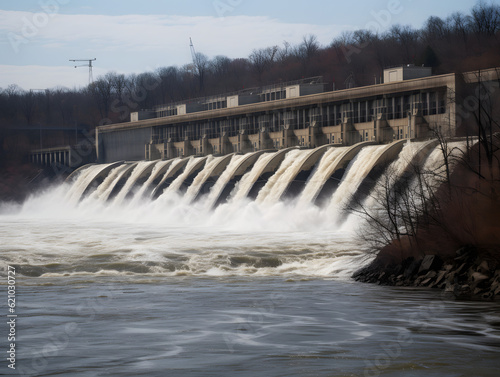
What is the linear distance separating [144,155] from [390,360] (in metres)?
67.0

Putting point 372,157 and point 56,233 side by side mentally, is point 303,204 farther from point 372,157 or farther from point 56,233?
point 56,233

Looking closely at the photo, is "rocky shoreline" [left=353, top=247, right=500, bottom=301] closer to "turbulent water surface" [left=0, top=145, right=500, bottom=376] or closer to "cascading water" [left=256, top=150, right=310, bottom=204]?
"turbulent water surface" [left=0, top=145, right=500, bottom=376]

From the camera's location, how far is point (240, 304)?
22.1m

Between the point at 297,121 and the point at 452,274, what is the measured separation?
3664 cm

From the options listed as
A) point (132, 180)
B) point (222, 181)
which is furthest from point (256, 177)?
point (132, 180)

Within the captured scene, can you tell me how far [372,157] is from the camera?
144 feet

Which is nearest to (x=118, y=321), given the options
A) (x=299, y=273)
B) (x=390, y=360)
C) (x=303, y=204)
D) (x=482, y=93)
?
(x=390, y=360)

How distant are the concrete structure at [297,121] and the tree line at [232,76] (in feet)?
70.1

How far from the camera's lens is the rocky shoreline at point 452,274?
23672 mm

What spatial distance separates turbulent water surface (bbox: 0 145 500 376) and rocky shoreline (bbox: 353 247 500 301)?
95cm

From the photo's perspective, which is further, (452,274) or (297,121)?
(297,121)

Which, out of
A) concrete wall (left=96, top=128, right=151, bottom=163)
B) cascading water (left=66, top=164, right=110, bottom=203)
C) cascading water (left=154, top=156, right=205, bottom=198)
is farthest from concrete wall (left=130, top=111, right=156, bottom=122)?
cascading water (left=154, top=156, right=205, bottom=198)

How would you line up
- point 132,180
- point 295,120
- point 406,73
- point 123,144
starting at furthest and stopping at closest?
point 123,144 → point 132,180 → point 295,120 → point 406,73

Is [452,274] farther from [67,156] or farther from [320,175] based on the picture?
[67,156]
